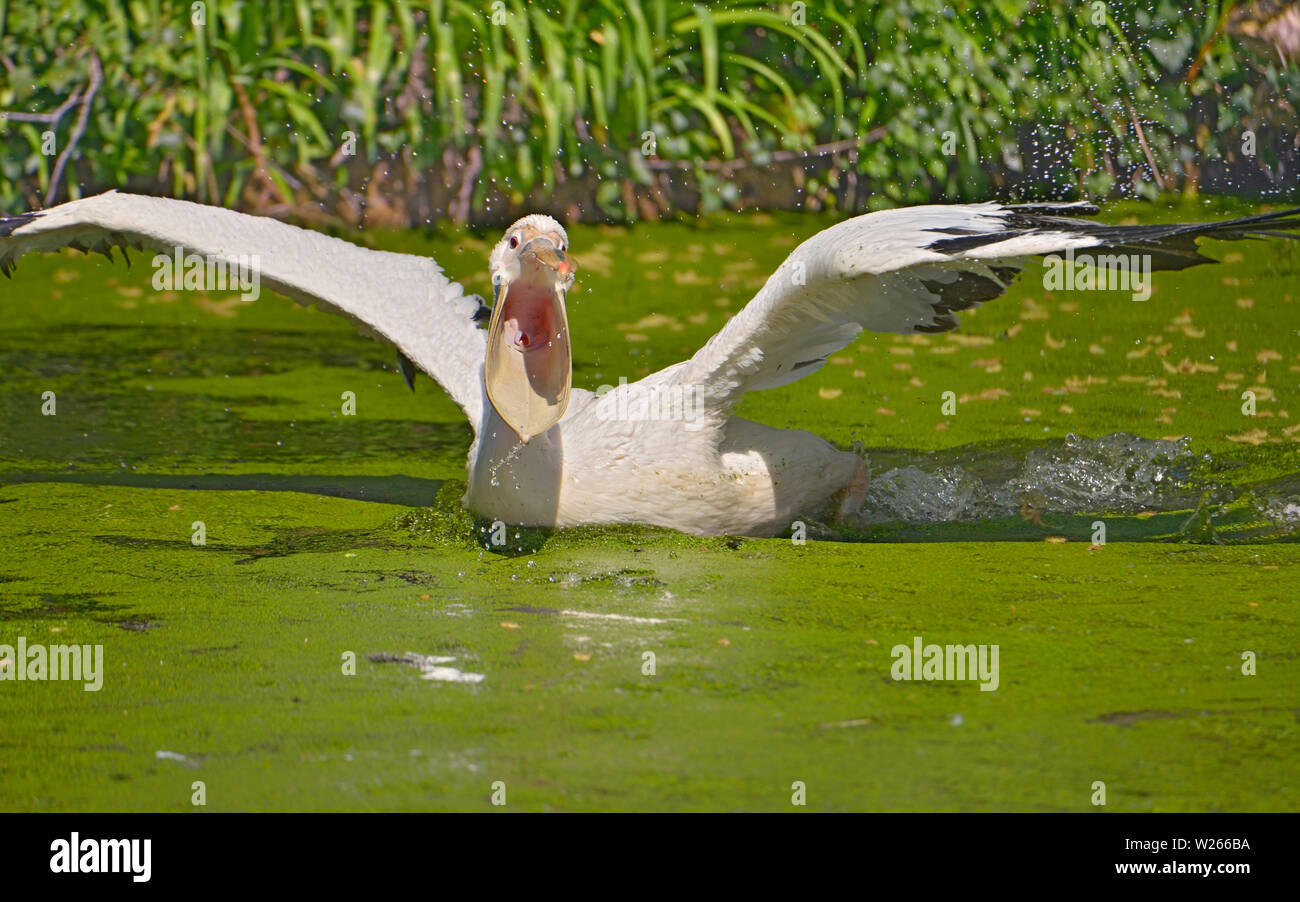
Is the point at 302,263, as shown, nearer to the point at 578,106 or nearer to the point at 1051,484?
the point at 1051,484

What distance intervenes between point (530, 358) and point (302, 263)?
55.5 inches

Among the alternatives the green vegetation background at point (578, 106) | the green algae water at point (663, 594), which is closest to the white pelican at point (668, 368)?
the green algae water at point (663, 594)

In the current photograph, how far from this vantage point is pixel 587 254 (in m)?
10.5

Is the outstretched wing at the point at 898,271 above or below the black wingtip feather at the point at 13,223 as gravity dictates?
below

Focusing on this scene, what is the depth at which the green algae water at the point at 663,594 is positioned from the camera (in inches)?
135

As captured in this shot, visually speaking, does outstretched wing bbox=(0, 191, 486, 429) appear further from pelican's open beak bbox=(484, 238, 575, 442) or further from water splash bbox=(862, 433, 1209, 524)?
water splash bbox=(862, 433, 1209, 524)

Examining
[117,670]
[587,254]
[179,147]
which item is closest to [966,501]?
[117,670]

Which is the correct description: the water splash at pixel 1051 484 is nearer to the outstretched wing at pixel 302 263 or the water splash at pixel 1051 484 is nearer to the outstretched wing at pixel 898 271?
the outstretched wing at pixel 898 271

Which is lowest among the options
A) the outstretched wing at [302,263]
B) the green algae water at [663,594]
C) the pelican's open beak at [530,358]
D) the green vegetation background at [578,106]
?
the green algae water at [663,594]

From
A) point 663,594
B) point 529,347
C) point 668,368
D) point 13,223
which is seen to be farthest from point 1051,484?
point 13,223

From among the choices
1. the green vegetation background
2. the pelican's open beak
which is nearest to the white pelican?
the pelican's open beak

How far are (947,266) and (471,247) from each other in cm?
637

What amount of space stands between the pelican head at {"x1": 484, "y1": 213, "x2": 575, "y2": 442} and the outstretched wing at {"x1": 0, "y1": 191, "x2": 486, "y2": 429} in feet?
2.45

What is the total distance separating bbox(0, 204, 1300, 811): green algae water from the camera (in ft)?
11.3
